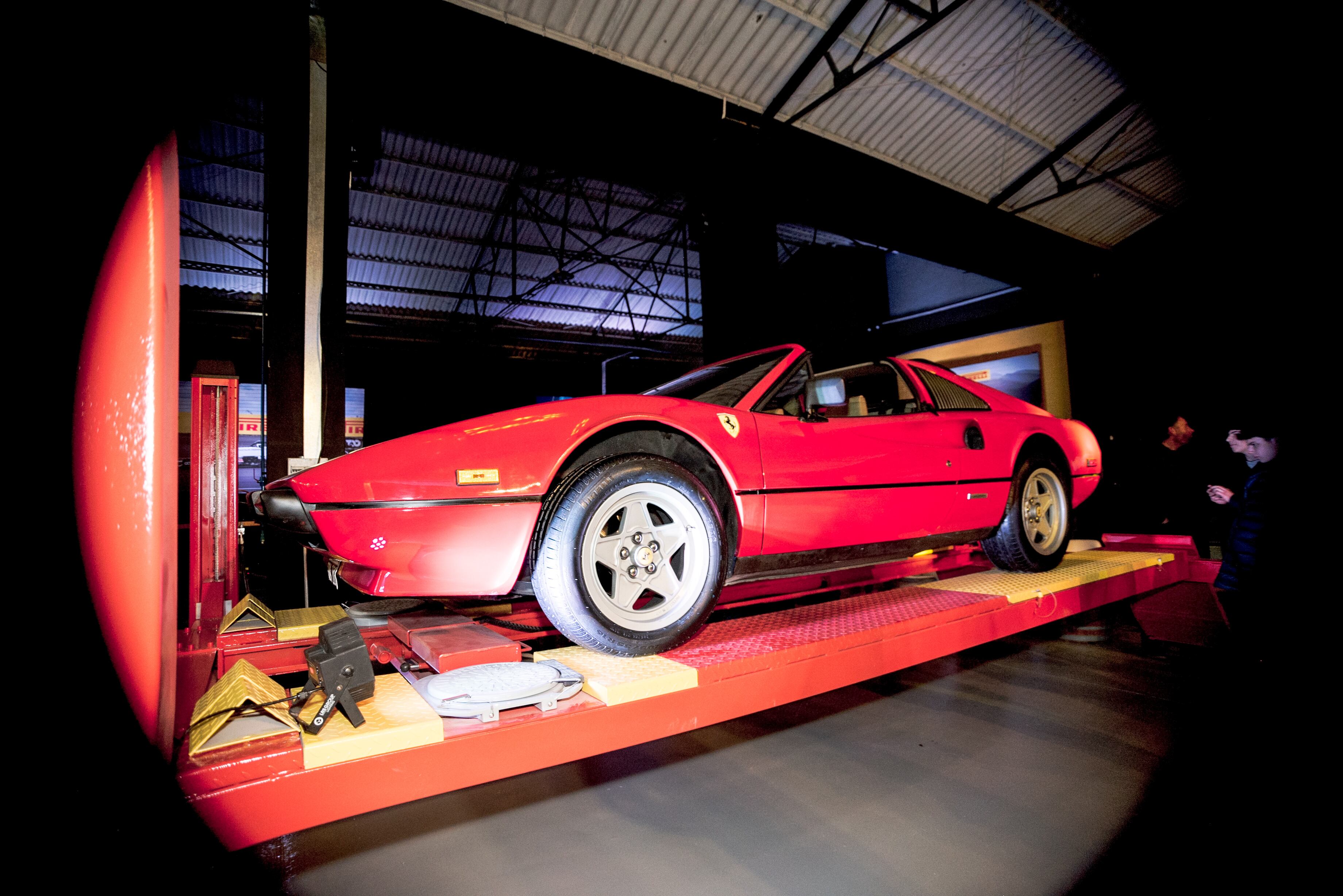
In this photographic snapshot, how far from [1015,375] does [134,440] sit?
41.1 feet

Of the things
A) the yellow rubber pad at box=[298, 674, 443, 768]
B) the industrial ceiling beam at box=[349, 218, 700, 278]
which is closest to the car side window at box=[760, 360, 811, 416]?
the yellow rubber pad at box=[298, 674, 443, 768]

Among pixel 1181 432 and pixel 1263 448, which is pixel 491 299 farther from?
pixel 1263 448

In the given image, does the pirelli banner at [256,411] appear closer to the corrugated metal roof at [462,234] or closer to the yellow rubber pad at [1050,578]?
the corrugated metal roof at [462,234]

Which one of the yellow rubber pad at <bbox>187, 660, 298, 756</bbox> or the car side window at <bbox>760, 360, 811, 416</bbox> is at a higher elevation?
the car side window at <bbox>760, 360, 811, 416</bbox>

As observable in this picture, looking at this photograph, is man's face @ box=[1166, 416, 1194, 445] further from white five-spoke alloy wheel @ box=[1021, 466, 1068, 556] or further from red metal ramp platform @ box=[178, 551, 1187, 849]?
red metal ramp platform @ box=[178, 551, 1187, 849]

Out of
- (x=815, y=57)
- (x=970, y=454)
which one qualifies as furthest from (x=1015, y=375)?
(x=970, y=454)

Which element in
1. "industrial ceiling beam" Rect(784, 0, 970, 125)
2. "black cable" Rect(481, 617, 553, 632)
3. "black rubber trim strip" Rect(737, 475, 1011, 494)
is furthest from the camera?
"industrial ceiling beam" Rect(784, 0, 970, 125)

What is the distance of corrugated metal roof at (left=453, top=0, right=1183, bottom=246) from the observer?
16.9 feet

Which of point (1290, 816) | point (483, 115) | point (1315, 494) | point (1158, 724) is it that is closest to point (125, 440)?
point (1290, 816)

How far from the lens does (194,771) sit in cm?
104

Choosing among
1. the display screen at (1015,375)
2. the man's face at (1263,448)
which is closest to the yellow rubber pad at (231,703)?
the man's face at (1263,448)

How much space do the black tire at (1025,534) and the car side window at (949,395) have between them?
43 centimetres

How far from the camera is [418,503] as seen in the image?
1.59m

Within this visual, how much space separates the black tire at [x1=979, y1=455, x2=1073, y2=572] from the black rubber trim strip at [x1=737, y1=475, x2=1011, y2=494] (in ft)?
1.27
